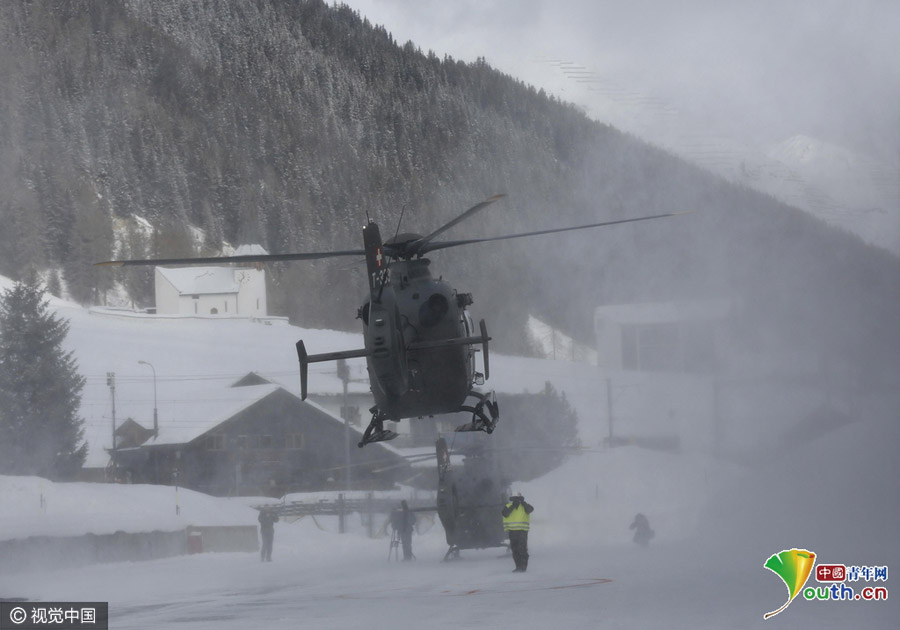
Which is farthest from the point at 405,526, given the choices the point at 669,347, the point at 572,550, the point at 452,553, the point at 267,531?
the point at 669,347

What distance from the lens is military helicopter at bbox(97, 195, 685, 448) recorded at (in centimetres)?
2044

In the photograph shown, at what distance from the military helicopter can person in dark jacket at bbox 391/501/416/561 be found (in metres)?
14.2

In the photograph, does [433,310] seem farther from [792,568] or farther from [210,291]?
[210,291]

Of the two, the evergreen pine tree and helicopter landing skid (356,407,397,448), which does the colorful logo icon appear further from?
the evergreen pine tree

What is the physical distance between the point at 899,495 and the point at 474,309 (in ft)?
108

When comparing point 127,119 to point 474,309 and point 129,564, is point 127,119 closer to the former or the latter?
point 474,309

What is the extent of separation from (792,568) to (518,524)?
760 cm

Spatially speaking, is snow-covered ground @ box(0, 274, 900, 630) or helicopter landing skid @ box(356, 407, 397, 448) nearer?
snow-covered ground @ box(0, 274, 900, 630)

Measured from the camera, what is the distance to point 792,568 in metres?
19.8

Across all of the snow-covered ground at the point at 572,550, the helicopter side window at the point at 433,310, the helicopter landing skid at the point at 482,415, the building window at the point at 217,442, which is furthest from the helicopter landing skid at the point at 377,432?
the building window at the point at 217,442

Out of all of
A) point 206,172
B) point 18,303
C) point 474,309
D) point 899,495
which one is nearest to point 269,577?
point 899,495

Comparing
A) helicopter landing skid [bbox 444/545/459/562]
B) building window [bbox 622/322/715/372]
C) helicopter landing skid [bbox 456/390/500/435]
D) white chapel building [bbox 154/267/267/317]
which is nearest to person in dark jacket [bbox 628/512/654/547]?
helicopter landing skid [bbox 444/545/459/562]

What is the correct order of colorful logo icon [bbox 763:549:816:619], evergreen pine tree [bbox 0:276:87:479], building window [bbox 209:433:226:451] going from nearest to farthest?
1. colorful logo icon [bbox 763:549:816:619]
2. building window [bbox 209:433:226:451]
3. evergreen pine tree [bbox 0:276:87:479]

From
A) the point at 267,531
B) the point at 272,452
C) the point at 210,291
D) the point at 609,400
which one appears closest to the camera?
the point at 267,531
